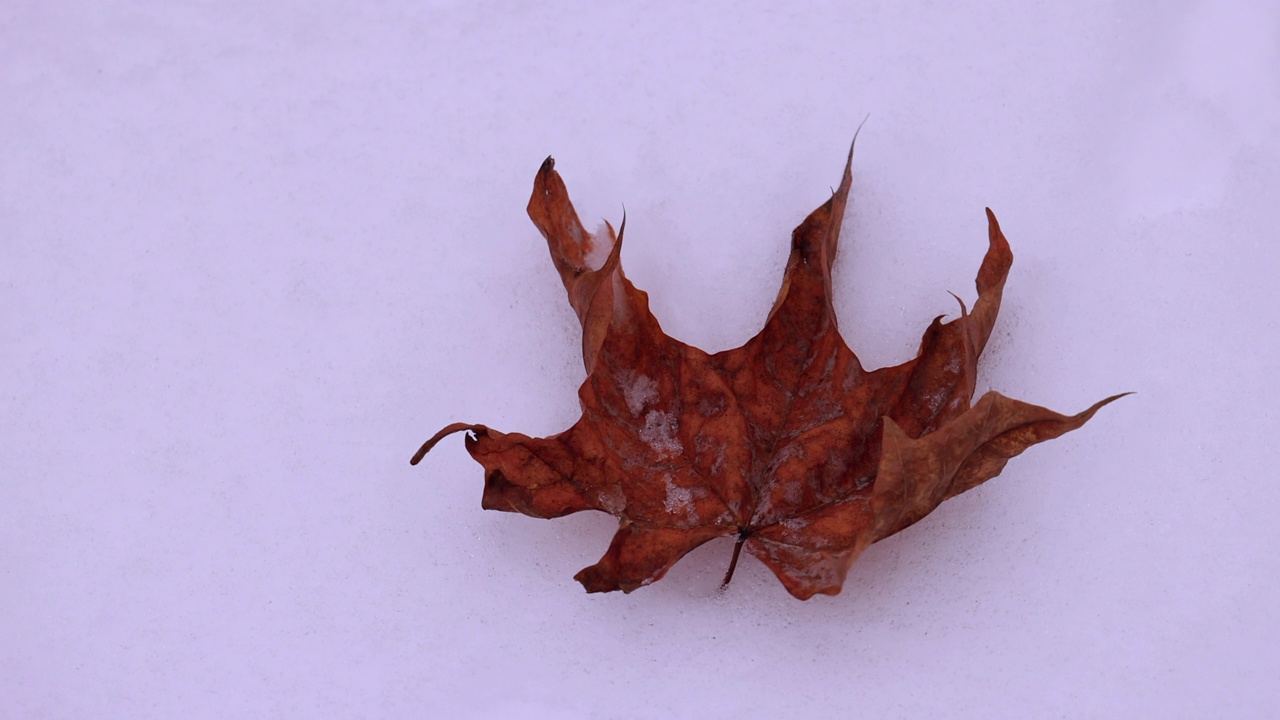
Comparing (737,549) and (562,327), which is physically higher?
(562,327)

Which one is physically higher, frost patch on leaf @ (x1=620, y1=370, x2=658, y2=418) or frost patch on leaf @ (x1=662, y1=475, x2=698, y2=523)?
frost patch on leaf @ (x1=620, y1=370, x2=658, y2=418)

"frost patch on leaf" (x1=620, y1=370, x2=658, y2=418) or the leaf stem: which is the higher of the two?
"frost patch on leaf" (x1=620, y1=370, x2=658, y2=418)

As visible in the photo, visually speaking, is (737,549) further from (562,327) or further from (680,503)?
(562,327)

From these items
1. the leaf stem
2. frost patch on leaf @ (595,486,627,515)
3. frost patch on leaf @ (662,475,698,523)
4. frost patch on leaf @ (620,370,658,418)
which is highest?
frost patch on leaf @ (620,370,658,418)

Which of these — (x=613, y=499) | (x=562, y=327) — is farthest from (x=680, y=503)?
(x=562, y=327)

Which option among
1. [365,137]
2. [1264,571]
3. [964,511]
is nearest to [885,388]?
[964,511]

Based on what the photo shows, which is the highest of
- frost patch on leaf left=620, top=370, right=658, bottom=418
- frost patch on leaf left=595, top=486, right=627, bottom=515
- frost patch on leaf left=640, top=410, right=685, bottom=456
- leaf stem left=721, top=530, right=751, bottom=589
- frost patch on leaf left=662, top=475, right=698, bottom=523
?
frost patch on leaf left=620, top=370, right=658, bottom=418

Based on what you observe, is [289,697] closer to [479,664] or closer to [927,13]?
[479,664]

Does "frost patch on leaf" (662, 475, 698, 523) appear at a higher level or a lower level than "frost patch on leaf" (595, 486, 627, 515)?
lower
